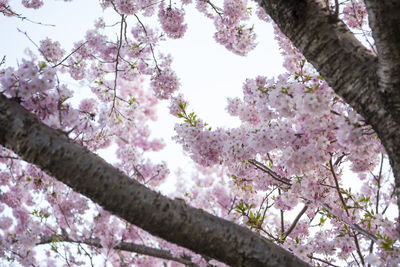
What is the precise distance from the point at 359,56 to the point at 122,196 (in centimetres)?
151

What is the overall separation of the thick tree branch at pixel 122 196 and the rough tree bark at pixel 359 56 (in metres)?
0.89

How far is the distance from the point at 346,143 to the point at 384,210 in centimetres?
156

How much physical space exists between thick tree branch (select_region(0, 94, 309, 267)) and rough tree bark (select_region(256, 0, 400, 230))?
0.89 m

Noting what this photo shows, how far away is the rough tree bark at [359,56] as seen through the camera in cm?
168

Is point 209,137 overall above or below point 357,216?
above

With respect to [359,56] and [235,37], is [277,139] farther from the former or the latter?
[235,37]

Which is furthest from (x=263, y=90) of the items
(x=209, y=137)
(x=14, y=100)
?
(x=14, y=100)

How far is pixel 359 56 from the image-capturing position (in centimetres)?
186

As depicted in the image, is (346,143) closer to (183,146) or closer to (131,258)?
(183,146)

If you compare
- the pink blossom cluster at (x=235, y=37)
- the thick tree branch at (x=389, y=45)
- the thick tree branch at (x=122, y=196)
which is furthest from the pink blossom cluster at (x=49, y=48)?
the thick tree branch at (x=389, y=45)

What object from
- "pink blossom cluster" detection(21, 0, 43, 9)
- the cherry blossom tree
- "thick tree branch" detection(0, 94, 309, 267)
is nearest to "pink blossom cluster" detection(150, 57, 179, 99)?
the cherry blossom tree

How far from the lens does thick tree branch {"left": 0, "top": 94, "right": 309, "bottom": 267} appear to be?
1722 millimetres

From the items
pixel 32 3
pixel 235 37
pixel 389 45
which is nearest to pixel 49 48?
pixel 32 3

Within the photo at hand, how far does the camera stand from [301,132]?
2.79 meters
